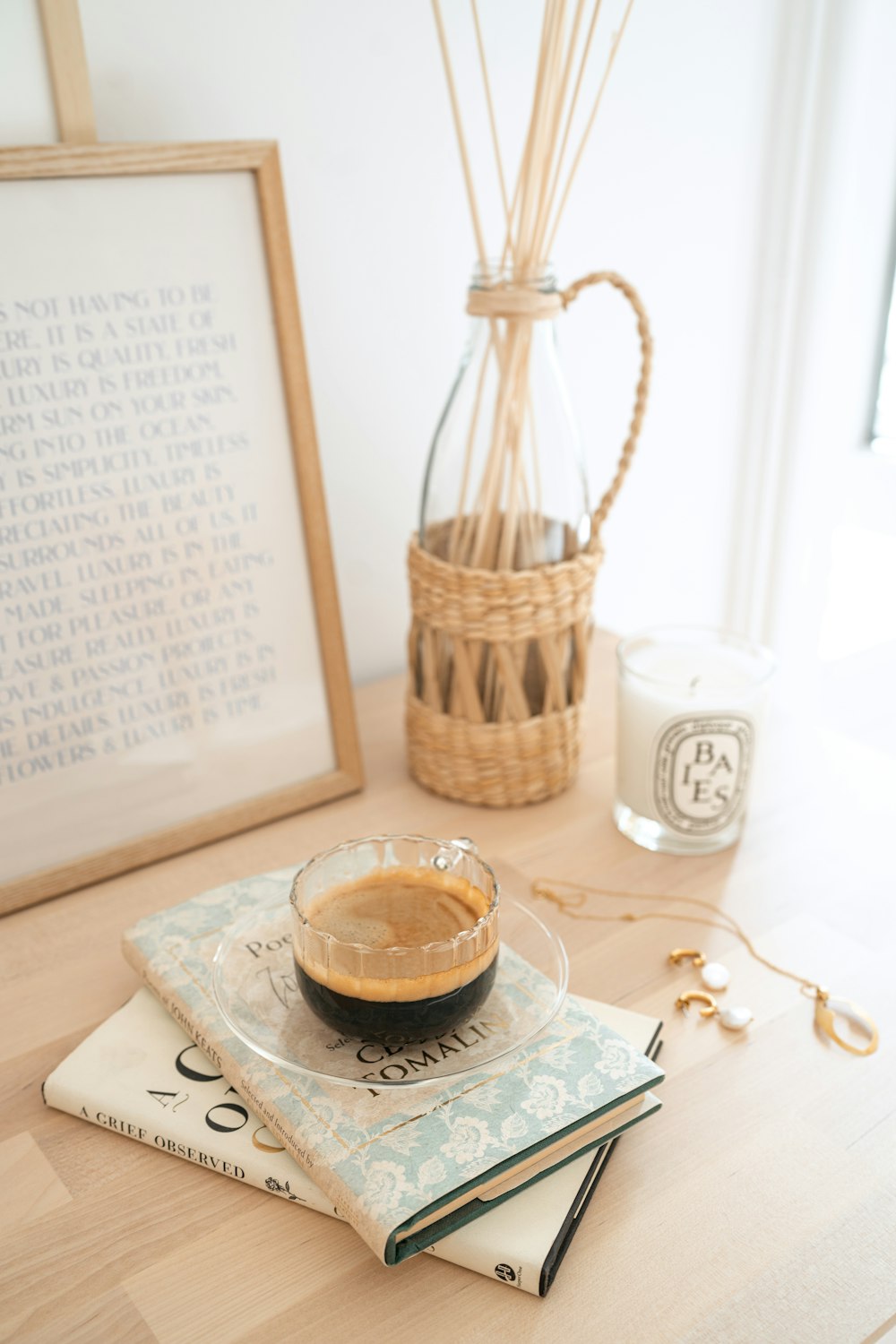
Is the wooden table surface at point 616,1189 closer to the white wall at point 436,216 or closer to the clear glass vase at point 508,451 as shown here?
the clear glass vase at point 508,451

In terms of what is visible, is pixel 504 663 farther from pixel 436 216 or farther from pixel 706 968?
pixel 436 216

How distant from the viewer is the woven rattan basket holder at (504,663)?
0.69 meters

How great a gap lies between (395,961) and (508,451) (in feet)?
1.09

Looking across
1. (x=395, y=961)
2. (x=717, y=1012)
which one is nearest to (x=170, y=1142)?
(x=395, y=961)

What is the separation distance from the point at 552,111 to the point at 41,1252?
1.98 ft

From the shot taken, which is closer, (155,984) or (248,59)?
(155,984)

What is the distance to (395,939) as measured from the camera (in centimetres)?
50

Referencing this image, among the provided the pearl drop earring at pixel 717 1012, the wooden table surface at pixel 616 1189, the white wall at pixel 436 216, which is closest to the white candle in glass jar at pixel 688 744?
the wooden table surface at pixel 616 1189

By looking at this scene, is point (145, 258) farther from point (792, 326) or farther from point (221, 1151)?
point (792, 326)

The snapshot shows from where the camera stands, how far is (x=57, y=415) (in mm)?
621

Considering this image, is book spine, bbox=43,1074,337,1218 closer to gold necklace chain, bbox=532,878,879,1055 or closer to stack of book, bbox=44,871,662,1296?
stack of book, bbox=44,871,662,1296

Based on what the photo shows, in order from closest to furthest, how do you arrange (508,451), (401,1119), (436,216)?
(401,1119)
(508,451)
(436,216)

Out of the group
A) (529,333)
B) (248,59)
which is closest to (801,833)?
(529,333)

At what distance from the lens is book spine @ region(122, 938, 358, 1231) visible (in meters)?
0.43
